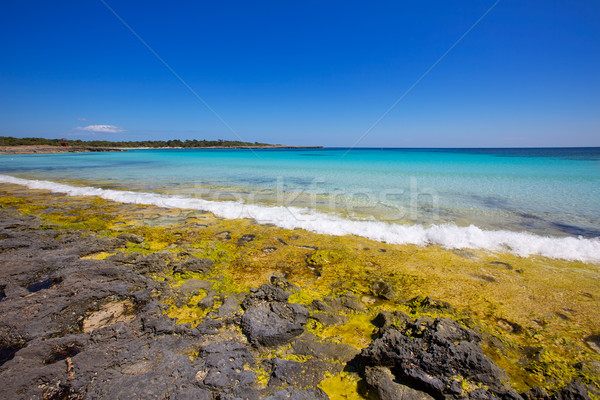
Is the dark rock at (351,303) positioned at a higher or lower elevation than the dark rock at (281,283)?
lower

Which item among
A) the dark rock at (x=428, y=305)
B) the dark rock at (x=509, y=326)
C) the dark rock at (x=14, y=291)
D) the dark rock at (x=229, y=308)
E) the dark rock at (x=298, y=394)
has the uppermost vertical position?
the dark rock at (x=14, y=291)

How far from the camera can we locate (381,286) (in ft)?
14.4

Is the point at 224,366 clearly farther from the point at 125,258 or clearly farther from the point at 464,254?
the point at 464,254

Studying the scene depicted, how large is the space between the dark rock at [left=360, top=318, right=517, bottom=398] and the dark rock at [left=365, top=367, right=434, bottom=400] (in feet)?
0.17

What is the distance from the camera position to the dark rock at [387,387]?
92.9 inches

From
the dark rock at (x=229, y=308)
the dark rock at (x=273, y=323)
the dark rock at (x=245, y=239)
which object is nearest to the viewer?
the dark rock at (x=273, y=323)

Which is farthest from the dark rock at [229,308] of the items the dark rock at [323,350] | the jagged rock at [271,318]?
the dark rock at [323,350]

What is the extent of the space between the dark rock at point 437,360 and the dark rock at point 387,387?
5 cm

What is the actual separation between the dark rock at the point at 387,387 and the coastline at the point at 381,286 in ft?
0.38

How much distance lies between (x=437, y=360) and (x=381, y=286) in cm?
187

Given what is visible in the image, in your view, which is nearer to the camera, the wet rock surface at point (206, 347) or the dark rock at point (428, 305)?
the wet rock surface at point (206, 347)

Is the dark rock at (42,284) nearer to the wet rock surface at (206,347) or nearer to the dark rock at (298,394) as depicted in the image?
the wet rock surface at (206,347)

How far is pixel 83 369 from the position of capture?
2.41 meters

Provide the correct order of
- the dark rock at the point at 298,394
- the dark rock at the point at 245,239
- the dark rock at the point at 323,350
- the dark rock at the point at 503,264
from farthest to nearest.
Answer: the dark rock at the point at 245,239, the dark rock at the point at 503,264, the dark rock at the point at 323,350, the dark rock at the point at 298,394
